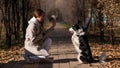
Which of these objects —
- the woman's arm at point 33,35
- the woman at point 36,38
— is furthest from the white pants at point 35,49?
the woman's arm at point 33,35

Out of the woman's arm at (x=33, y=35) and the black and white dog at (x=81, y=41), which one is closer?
the black and white dog at (x=81, y=41)

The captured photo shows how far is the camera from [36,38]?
11969 millimetres

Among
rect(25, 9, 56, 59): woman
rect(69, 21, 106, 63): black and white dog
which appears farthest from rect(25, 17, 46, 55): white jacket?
rect(69, 21, 106, 63): black and white dog

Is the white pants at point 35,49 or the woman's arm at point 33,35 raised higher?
the woman's arm at point 33,35

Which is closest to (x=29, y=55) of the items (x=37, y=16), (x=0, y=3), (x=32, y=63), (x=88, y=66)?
(x=32, y=63)

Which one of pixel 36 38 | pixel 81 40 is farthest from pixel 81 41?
pixel 36 38

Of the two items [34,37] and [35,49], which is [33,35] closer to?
[34,37]

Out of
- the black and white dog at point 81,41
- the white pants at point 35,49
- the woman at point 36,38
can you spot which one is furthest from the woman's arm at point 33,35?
the black and white dog at point 81,41

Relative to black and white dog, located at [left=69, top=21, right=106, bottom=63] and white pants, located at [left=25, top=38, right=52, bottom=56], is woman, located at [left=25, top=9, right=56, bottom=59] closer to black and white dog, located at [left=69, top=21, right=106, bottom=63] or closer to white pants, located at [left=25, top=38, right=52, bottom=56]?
white pants, located at [left=25, top=38, right=52, bottom=56]

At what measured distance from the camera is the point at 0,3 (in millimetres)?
22094

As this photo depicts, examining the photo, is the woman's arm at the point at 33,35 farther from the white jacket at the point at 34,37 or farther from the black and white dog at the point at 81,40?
the black and white dog at the point at 81,40

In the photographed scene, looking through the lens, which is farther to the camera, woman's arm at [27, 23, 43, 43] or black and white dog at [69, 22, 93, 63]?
woman's arm at [27, 23, 43, 43]

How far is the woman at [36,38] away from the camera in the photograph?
11.9 meters

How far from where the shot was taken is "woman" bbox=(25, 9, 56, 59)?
11.9 m
